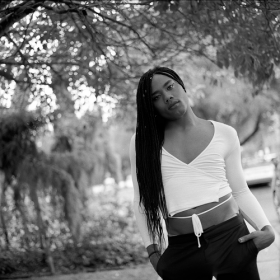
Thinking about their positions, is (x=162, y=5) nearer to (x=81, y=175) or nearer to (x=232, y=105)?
(x=81, y=175)

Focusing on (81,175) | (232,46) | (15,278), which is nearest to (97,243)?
(81,175)

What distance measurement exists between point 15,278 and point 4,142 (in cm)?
199

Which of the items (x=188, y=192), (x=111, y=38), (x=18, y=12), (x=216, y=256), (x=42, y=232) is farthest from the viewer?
(x=42, y=232)

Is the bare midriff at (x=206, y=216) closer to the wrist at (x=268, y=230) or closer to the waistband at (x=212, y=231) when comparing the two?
the waistband at (x=212, y=231)

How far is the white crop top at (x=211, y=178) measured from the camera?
103 inches

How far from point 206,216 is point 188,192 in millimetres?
151

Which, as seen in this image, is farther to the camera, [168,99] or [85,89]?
[85,89]

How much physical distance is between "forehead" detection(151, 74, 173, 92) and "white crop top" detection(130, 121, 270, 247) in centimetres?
36

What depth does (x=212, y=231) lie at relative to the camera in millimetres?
2545

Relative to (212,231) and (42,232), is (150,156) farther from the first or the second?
(42,232)

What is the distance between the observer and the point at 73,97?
6445 millimetres

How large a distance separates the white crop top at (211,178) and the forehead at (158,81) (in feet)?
1.20

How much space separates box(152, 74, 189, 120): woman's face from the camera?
2.79 m

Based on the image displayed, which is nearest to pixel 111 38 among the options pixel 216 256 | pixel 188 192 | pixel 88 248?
pixel 188 192
